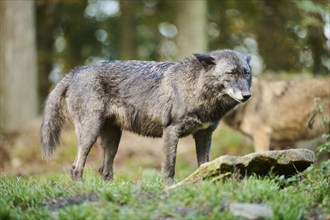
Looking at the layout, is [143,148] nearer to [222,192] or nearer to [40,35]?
[40,35]

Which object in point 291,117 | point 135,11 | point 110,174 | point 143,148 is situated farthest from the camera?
point 135,11

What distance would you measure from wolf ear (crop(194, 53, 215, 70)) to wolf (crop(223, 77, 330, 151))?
18.1ft

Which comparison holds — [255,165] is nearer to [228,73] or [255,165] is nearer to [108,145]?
[228,73]

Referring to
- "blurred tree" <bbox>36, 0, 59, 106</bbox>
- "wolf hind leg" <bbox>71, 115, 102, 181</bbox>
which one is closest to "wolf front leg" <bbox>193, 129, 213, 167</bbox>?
"wolf hind leg" <bbox>71, 115, 102, 181</bbox>

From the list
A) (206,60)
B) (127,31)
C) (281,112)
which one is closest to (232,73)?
(206,60)

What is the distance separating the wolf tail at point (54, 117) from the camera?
26.5 ft

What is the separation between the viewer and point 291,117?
13.1 metres

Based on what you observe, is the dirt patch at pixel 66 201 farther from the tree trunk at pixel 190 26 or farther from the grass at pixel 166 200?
the tree trunk at pixel 190 26

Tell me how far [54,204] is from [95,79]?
250 cm

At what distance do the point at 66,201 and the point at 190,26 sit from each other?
40.9ft

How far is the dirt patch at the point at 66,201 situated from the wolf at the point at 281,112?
7.34 meters

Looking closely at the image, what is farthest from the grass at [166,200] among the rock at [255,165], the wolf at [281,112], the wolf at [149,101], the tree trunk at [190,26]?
the tree trunk at [190,26]

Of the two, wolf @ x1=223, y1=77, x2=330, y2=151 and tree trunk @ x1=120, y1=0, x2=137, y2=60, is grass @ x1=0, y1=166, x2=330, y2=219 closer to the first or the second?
wolf @ x1=223, y1=77, x2=330, y2=151

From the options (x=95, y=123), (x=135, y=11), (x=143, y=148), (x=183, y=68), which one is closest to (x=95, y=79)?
(x=95, y=123)
